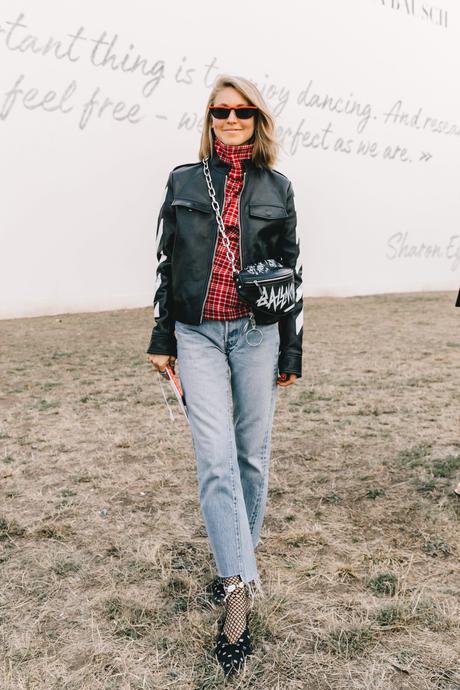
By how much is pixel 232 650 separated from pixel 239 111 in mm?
1739

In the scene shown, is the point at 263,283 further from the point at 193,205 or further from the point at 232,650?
the point at 232,650

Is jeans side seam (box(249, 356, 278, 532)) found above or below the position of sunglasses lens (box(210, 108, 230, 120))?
below

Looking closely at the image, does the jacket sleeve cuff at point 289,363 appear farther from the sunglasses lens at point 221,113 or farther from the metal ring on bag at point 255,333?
the sunglasses lens at point 221,113

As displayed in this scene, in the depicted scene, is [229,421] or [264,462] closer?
[229,421]

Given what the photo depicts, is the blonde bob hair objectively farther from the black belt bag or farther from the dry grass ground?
the dry grass ground

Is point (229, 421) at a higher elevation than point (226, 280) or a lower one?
lower

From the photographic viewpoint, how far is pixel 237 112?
2195 mm

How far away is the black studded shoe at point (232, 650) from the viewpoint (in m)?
1.98

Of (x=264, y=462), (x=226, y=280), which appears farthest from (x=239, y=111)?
(x=264, y=462)

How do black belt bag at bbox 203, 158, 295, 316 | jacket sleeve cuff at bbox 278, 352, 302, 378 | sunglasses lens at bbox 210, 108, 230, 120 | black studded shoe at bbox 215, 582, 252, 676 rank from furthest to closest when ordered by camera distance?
jacket sleeve cuff at bbox 278, 352, 302, 378 → sunglasses lens at bbox 210, 108, 230, 120 → black belt bag at bbox 203, 158, 295, 316 → black studded shoe at bbox 215, 582, 252, 676

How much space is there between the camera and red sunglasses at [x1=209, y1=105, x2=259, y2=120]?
7.19 ft

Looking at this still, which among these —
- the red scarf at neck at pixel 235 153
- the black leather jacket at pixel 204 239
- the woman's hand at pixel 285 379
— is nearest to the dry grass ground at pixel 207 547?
the woman's hand at pixel 285 379

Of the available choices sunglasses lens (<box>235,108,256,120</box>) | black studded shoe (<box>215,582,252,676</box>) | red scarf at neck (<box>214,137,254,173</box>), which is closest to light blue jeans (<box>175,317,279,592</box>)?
black studded shoe (<box>215,582,252,676</box>)

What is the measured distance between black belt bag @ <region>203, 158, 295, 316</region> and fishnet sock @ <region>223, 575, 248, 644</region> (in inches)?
34.7
